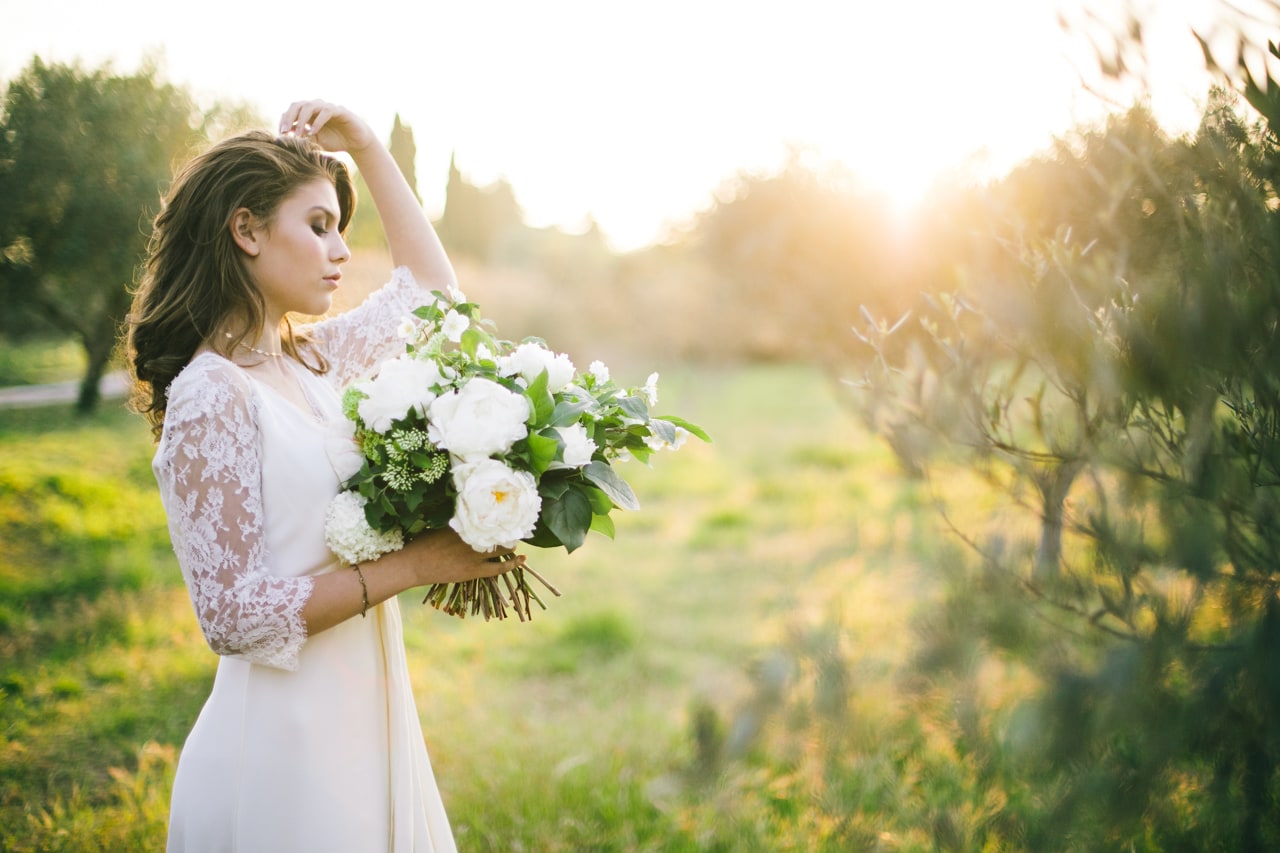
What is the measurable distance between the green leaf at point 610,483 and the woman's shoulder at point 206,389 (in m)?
0.83

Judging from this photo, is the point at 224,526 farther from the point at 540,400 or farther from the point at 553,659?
the point at 553,659

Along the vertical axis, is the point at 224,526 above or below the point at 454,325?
below

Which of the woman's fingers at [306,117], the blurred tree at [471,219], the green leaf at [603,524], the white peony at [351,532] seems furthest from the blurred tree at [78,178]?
the blurred tree at [471,219]

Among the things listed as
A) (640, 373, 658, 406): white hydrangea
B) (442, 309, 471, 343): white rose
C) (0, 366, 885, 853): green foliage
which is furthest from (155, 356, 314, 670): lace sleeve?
(0, 366, 885, 853): green foliage

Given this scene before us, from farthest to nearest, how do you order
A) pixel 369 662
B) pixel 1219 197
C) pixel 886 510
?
1. pixel 886 510
2. pixel 369 662
3. pixel 1219 197

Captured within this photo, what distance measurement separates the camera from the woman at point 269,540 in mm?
Answer: 1689

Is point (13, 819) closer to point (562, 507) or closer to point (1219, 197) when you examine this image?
point (562, 507)

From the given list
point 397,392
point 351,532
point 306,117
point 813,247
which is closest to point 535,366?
point 397,392

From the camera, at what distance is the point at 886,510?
29.4ft

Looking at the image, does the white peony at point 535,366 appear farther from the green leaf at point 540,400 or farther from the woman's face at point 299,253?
the woman's face at point 299,253

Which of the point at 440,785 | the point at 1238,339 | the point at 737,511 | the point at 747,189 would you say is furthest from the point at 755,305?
the point at 1238,339

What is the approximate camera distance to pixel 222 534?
1.68m

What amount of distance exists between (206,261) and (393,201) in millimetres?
750

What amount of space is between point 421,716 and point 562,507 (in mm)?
3389
